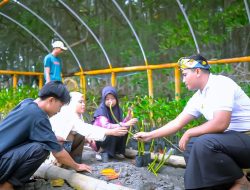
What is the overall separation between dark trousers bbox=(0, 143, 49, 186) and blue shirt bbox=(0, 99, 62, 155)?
5 centimetres

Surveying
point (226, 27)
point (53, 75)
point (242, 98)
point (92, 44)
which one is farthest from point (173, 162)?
point (92, 44)

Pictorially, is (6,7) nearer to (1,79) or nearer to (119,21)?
(1,79)

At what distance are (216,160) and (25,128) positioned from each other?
4.47 feet

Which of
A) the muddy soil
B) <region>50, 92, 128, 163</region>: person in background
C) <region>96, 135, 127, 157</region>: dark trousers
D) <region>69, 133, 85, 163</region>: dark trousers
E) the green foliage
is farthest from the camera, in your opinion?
the green foliage

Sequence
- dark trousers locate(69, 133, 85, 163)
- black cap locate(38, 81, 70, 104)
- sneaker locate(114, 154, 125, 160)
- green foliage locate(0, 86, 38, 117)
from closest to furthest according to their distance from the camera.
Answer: black cap locate(38, 81, 70, 104), dark trousers locate(69, 133, 85, 163), sneaker locate(114, 154, 125, 160), green foliage locate(0, 86, 38, 117)

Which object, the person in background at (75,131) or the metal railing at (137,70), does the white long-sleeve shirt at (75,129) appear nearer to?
the person in background at (75,131)

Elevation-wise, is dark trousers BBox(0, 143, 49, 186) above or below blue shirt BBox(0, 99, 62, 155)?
below

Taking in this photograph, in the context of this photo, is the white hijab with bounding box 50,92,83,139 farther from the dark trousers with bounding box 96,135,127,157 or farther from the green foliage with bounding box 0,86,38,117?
the green foliage with bounding box 0,86,38,117

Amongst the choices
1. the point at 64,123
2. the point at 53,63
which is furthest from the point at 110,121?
the point at 53,63

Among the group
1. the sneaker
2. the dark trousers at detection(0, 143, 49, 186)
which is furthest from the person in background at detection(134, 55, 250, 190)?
the sneaker

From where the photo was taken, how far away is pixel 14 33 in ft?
28.3

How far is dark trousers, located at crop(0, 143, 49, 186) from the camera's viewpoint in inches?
105

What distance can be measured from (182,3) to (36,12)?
11.5 ft

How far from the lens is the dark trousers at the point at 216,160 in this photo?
2.32 metres
